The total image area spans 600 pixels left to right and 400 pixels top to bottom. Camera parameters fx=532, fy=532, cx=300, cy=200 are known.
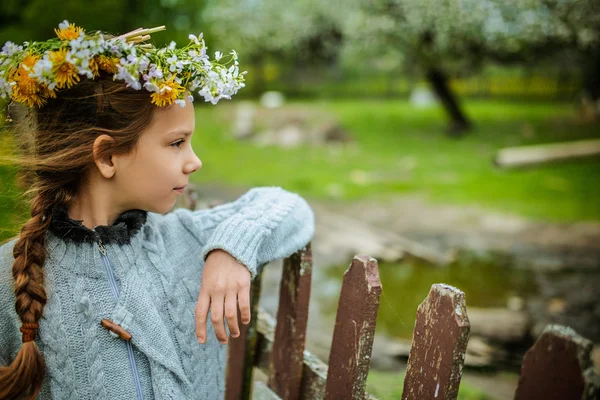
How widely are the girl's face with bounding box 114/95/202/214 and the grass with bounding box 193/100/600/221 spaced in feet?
18.0

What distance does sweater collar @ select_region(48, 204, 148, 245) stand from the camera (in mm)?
1422

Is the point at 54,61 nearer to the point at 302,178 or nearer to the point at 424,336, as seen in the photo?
the point at 424,336

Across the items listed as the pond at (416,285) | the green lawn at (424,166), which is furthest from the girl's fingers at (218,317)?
the green lawn at (424,166)

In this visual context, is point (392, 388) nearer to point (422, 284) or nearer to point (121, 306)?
point (121, 306)

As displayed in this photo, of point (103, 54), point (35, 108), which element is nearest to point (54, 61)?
point (103, 54)

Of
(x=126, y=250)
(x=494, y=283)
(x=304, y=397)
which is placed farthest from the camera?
(x=494, y=283)

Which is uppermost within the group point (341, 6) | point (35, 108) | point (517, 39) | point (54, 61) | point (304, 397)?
point (341, 6)

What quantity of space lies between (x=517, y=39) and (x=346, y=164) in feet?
13.5

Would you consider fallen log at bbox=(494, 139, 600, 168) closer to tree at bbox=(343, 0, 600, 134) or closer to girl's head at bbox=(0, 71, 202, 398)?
tree at bbox=(343, 0, 600, 134)

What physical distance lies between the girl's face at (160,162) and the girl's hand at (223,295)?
245 mm

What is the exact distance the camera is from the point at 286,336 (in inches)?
71.7

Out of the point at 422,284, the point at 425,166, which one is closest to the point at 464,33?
the point at 425,166

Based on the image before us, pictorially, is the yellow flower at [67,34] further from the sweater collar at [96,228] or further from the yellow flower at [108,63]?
the sweater collar at [96,228]

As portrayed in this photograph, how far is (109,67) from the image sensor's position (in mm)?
1333
